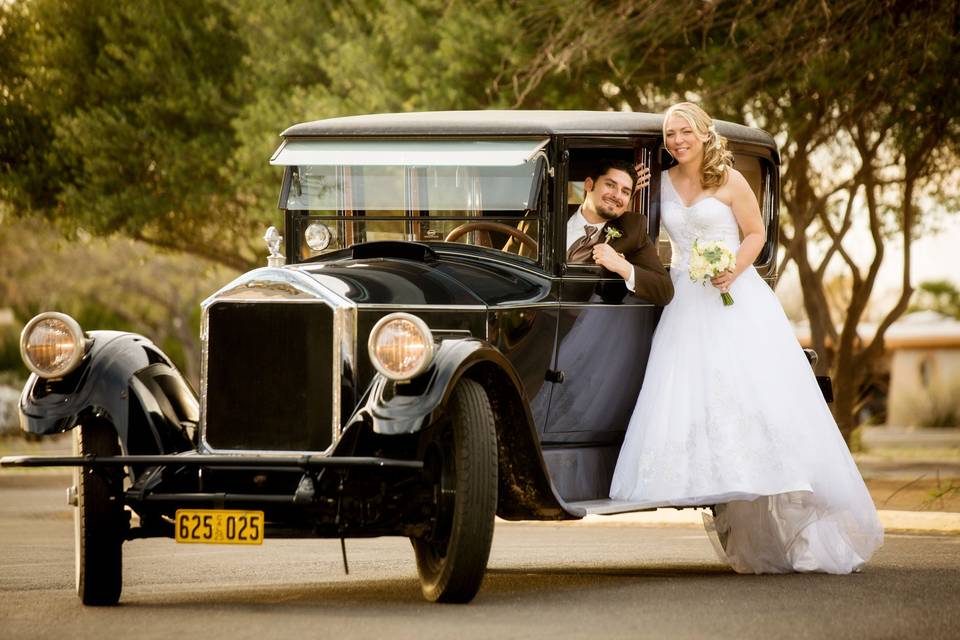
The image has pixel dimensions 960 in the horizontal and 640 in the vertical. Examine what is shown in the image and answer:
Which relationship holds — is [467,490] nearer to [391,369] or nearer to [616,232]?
[391,369]

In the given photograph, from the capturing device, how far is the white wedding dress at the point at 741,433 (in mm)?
8539

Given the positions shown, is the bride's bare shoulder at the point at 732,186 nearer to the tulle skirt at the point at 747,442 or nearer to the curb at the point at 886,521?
the tulle skirt at the point at 747,442

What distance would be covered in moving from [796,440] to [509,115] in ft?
7.17

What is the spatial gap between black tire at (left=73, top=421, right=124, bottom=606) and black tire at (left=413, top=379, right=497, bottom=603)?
1469 mm

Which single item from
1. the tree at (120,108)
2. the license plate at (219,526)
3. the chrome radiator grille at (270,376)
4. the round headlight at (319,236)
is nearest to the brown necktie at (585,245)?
the round headlight at (319,236)

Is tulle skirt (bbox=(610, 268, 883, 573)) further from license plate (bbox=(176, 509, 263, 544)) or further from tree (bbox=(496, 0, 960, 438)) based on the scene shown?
tree (bbox=(496, 0, 960, 438))

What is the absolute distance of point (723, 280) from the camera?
887 centimetres

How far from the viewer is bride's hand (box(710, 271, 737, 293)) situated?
886cm

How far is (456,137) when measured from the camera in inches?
338

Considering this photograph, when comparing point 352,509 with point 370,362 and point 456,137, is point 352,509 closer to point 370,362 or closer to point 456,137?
point 370,362

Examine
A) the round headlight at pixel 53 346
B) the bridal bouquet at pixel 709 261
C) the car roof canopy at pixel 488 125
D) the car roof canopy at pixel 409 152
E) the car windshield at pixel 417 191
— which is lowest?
the round headlight at pixel 53 346

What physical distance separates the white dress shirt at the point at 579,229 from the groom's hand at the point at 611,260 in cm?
4

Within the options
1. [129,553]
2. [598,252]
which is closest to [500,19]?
[129,553]

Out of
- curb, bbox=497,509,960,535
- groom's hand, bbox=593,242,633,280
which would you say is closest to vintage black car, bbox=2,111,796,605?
groom's hand, bbox=593,242,633,280
